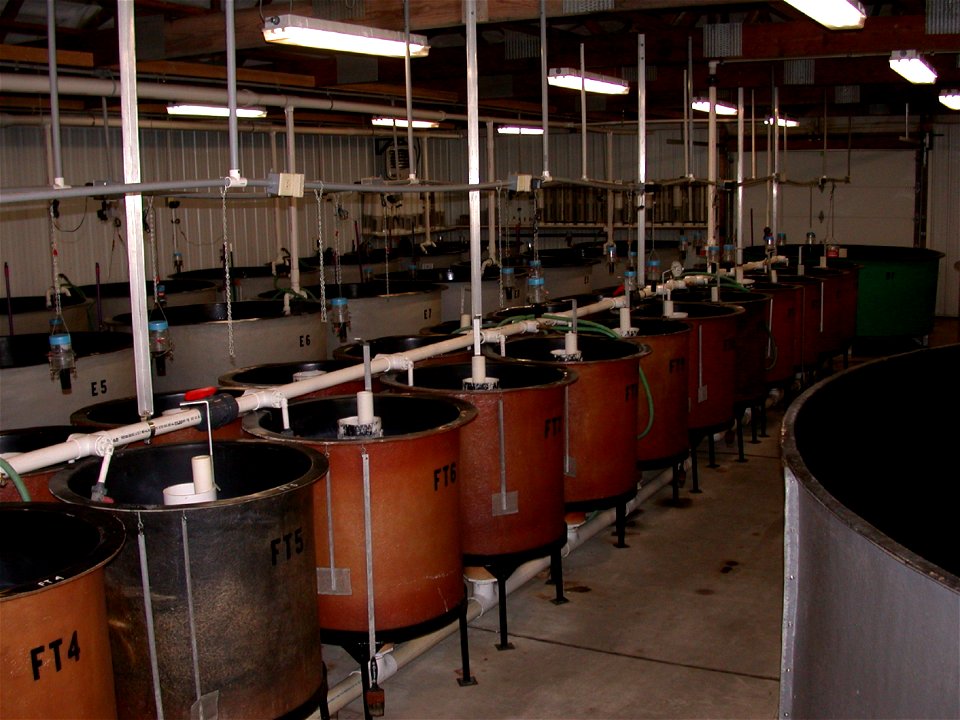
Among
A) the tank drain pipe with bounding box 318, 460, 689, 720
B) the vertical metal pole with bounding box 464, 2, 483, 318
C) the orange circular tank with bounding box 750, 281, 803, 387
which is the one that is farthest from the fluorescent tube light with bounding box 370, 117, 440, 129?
the vertical metal pole with bounding box 464, 2, 483, 318

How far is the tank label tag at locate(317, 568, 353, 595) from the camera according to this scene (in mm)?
3383

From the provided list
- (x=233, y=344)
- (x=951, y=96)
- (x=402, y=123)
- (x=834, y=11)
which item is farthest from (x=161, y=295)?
(x=951, y=96)

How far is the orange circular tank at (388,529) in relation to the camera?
10.8 ft

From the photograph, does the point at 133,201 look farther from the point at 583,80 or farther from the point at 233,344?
the point at 583,80

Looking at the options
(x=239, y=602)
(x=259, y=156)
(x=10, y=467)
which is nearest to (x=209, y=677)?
(x=239, y=602)

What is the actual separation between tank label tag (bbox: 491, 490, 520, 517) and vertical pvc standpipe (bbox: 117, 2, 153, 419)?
1.44 m

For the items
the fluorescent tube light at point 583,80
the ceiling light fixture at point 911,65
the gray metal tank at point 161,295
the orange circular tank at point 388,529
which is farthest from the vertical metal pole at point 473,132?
the ceiling light fixture at point 911,65

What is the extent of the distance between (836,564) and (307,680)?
1.61 m

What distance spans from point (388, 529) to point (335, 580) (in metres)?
0.26

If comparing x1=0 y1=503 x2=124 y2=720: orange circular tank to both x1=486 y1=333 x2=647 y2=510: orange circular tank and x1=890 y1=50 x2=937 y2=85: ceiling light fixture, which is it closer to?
Answer: x1=486 y1=333 x2=647 y2=510: orange circular tank

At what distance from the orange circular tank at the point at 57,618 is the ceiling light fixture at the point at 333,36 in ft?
7.22

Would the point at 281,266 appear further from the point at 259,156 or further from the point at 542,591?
the point at 542,591

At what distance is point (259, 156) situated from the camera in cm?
1305

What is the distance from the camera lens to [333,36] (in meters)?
4.14
